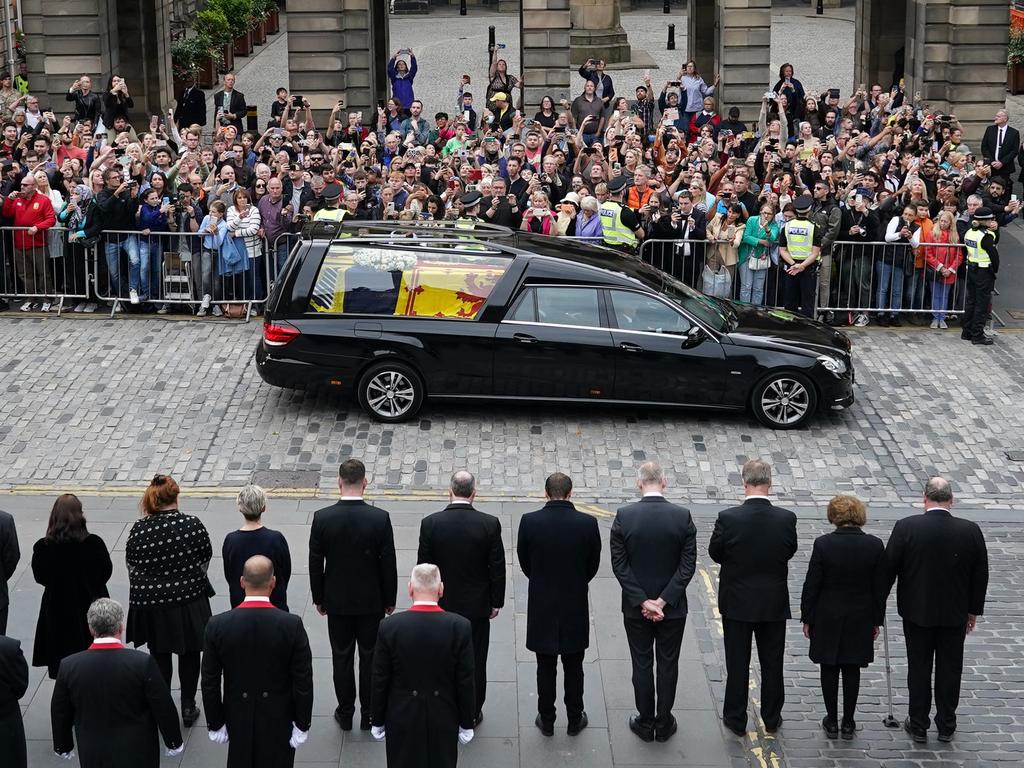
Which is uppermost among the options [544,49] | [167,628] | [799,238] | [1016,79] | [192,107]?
[544,49]

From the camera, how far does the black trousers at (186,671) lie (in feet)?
32.0

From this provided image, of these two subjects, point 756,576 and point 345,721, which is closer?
point 756,576

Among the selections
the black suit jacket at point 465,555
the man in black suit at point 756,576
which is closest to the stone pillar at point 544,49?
the man in black suit at point 756,576

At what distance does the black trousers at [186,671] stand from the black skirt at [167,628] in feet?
0.45

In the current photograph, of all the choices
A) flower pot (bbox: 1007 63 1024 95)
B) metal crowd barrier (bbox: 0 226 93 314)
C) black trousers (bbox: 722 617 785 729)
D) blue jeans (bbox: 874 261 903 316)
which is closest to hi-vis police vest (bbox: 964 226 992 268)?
blue jeans (bbox: 874 261 903 316)

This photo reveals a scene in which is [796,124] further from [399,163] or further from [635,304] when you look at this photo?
[635,304]

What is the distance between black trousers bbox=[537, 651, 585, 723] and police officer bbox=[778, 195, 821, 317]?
8.91 metres

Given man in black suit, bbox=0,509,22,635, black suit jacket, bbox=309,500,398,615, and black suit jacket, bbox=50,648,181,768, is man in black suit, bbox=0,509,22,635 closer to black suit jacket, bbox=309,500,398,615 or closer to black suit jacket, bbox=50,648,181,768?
black suit jacket, bbox=50,648,181,768

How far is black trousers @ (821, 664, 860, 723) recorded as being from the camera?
32.4ft

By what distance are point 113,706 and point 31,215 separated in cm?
1133

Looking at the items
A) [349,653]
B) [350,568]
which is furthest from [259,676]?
[349,653]

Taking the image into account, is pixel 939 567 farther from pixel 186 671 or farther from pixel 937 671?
pixel 186 671

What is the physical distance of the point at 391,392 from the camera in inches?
604

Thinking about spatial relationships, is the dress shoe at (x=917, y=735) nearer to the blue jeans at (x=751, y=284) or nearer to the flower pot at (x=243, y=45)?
the blue jeans at (x=751, y=284)
